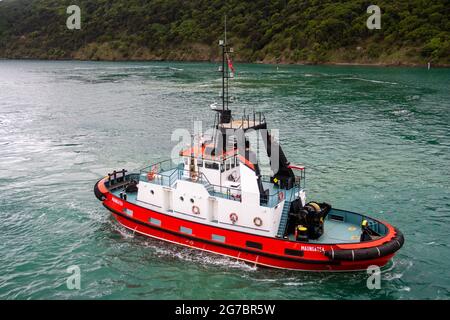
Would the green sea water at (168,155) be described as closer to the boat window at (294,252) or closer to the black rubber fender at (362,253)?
the boat window at (294,252)

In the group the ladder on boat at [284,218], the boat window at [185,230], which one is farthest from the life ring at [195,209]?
the ladder on boat at [284,218]

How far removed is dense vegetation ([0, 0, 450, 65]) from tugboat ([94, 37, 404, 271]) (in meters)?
86.9

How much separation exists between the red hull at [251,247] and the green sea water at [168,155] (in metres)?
0.37

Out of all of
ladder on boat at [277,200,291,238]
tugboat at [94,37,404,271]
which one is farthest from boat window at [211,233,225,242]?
ladder on boat at [277,200,291,238]

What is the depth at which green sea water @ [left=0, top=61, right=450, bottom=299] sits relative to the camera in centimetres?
1689

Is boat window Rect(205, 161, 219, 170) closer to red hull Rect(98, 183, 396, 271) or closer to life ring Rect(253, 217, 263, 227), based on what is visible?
red hull Rect(98, 183, 396, 271)

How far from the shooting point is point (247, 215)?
1800 cm

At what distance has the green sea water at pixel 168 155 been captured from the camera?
55.4ft

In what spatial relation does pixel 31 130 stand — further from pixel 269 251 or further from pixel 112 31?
pixel 112 31

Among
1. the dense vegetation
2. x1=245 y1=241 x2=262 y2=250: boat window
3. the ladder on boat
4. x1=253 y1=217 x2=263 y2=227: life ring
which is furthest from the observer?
the dense vegetation

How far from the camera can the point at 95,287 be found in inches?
664

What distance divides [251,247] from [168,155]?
18225mm

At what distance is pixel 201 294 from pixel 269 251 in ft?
10.2
